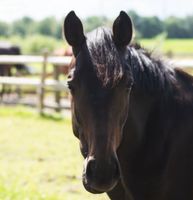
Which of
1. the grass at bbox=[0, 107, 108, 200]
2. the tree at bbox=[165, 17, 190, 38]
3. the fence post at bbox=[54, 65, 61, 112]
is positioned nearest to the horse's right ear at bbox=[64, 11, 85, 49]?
the grass at bbox=[0, 107, 108, 200]

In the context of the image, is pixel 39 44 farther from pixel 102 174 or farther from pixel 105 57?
pixel 102 174

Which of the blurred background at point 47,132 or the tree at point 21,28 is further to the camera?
the tree at point 21,28

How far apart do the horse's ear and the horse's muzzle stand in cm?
79

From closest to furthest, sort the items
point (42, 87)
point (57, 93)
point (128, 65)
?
point (128, 65)
point (42, 87)
point (57, 93)

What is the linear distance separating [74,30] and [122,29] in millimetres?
305

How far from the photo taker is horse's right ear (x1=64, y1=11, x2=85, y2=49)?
3023 mm

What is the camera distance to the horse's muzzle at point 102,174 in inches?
99.6

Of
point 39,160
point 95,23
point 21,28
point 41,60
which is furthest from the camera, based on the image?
point 21,28

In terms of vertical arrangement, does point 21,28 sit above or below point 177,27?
below

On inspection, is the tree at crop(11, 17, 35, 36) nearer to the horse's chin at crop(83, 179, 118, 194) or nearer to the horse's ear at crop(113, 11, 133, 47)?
the horse's ear at crop(113, 11, 133, 47)

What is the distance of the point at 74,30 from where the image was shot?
9.93 ft

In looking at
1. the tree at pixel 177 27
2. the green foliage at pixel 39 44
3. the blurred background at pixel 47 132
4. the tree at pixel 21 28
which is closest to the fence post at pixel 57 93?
the blurred background at pixel 47 132

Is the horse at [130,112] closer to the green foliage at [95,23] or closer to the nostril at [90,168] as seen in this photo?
the nostril at [90,168]

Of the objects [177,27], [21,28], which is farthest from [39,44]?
[177,27]
